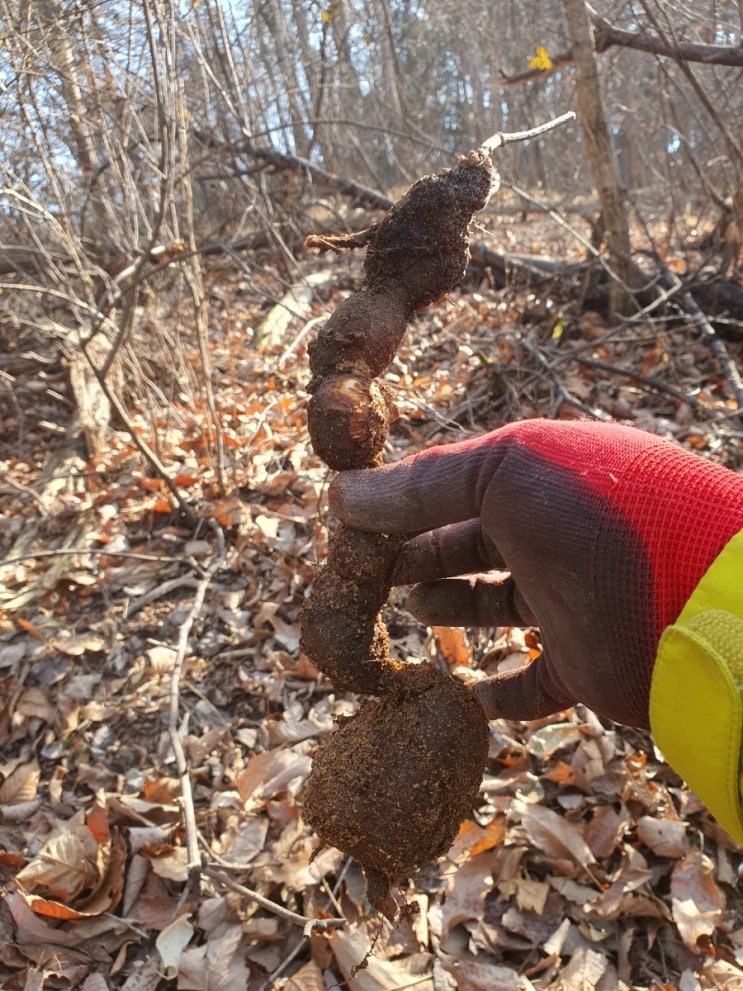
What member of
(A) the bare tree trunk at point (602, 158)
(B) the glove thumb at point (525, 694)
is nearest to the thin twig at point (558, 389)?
(A) the bare tree trunk at point (602, 158)

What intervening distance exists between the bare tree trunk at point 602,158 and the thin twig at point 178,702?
332 cm

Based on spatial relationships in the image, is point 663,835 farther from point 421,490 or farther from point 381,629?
point 421,490

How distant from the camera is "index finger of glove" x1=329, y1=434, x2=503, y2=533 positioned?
4.21 ft

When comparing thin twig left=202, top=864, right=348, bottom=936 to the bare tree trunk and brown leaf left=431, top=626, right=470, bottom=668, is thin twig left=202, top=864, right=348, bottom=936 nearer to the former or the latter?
brown leaf left=431, top=626, right=470, bottom=668

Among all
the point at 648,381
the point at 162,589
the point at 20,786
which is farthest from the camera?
the point at 648,381

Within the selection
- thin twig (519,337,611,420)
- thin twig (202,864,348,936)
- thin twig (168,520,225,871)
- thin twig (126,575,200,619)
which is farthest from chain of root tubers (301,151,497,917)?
thin twig (519,337,611,420)

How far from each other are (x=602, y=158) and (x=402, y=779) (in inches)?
187

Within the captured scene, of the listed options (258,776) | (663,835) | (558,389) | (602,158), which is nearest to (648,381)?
(558,389)

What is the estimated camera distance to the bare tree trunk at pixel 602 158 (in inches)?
167

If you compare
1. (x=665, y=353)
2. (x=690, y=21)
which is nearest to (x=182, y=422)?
(x=665, y=353)

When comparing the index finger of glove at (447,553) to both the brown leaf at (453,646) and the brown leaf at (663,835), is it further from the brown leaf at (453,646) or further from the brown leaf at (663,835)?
the brown leaf at (663,835)

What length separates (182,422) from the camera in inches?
152

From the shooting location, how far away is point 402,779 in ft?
4.48

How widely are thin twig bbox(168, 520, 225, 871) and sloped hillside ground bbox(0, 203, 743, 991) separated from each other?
0.01m
